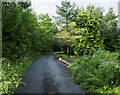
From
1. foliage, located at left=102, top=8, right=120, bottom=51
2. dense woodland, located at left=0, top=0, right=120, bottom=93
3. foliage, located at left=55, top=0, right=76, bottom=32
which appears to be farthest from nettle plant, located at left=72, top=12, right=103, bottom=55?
foliage, located at left=102, top=8, right=120, bottom=51

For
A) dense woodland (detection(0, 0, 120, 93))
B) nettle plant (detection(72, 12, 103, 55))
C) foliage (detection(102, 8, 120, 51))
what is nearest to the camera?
dense woodland (detection(0, 0, 120, 93))

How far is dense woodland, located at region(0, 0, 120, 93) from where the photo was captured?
6180 mm

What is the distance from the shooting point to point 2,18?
8.15 m

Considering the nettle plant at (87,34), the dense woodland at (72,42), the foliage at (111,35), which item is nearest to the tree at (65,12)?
the dense woodland at (72,42)

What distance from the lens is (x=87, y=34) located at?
2066 centimetres

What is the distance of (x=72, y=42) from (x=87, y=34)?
10.9ft

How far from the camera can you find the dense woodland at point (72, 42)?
20.3ft

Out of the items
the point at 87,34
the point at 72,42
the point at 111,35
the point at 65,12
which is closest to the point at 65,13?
the point at 65,12

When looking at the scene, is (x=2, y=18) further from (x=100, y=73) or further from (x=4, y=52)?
(x=100, y=73)

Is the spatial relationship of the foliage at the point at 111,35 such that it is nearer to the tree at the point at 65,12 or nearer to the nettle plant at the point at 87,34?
the nettle plant at the point at 87,34

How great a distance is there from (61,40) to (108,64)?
17.5 meters

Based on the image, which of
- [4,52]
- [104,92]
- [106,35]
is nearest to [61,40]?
[106,35]

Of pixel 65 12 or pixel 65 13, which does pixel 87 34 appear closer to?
pixel 65 13

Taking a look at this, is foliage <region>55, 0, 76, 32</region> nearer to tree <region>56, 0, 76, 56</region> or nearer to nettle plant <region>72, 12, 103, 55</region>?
tree <region>56, 0, 76, 56</region>
